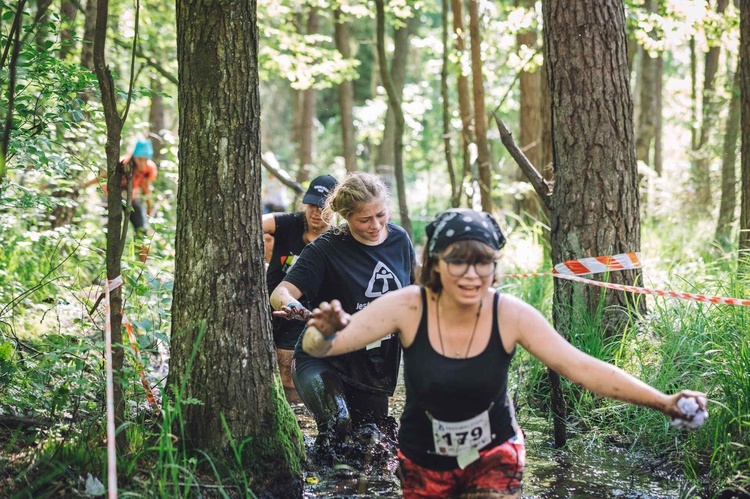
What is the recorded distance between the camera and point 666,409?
9.83 feet

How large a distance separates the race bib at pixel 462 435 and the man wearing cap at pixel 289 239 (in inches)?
127

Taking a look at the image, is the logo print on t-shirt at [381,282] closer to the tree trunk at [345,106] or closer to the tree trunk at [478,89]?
the tree trunk at [478,89]

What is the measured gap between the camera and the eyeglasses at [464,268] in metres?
3.11

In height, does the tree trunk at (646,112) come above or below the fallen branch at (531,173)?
above

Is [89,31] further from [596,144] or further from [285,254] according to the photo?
[596,144]

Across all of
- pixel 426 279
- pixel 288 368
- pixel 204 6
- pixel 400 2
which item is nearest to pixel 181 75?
pixel 204 6

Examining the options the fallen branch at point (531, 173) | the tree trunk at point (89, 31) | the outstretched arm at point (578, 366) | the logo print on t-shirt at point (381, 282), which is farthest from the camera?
the tree trunk at point (89, 31)

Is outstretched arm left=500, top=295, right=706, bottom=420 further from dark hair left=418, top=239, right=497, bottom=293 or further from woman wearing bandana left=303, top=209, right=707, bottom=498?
dark hair left=418, top=239, right=497, bottom=293

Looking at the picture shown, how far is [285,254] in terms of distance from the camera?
6.44m

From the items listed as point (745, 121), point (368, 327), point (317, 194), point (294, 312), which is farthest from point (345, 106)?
point (368, 327)

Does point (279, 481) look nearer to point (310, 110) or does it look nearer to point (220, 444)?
point (220, 444)

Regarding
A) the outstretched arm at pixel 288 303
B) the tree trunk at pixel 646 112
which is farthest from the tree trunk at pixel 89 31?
the tree trunk at pixel 646 112

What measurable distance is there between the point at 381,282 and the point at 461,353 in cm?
189

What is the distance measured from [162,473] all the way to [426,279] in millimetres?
1561
